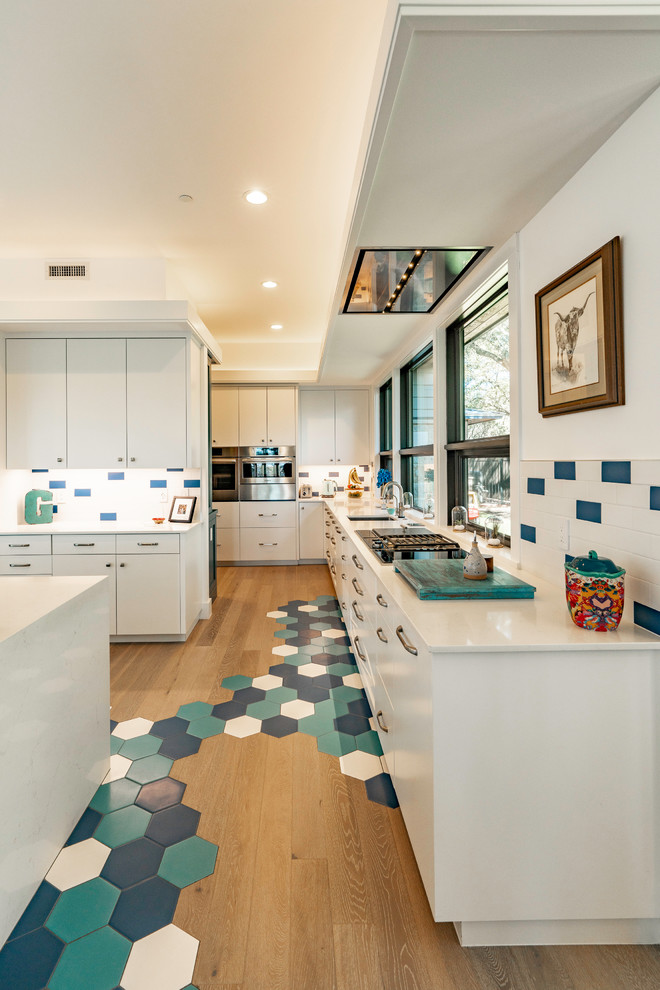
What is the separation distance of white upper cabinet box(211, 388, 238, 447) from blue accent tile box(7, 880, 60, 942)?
17.7 ft

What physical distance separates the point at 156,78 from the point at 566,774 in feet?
8.78

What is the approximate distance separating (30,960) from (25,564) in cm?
289

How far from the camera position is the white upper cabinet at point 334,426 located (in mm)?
6785

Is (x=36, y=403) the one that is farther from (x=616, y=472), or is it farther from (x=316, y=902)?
(x=616, y=472)

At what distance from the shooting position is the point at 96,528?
3.84m

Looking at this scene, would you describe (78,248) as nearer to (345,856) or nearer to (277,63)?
(277,63)

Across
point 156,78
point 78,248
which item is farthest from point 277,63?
point 78,248

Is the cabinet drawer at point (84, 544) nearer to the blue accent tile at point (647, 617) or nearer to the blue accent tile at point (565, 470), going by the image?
the blue accent tile at point (565, 470)

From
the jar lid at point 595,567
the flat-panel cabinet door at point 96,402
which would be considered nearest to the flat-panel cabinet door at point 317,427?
the flat-panel cabinet door at point 96,402

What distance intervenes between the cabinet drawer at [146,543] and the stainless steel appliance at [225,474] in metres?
2.88

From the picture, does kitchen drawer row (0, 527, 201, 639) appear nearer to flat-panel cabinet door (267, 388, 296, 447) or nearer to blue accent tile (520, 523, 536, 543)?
blue accent tile (520, 523, 536, 543)

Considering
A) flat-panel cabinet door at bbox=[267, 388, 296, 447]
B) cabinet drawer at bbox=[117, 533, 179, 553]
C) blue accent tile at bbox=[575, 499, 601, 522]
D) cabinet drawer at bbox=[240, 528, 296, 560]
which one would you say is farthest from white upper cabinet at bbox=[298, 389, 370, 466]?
blue accent tile at bbox=[575, 499, 601, 522]

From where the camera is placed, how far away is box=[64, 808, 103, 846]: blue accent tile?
5.80ft

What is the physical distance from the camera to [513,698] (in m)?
1.30
